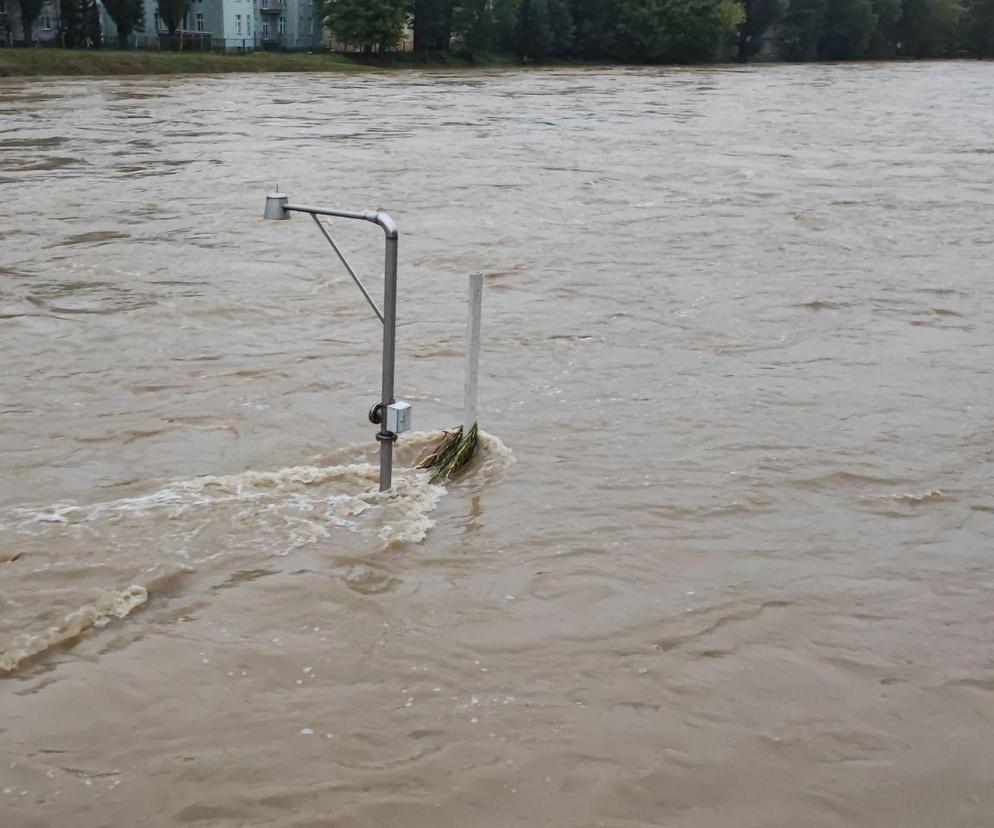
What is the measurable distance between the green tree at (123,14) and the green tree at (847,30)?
50.2 metres

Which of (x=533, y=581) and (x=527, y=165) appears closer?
(x=533, y=581)

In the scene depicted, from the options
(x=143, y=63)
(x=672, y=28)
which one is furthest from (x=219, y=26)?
(x=672, y=28)

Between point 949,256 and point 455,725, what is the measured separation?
1159cm

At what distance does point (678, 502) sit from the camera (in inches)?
271

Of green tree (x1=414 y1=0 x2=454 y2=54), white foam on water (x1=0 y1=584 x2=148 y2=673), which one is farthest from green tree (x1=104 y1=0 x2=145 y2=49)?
white foam on water (x1=0 y1=584 x2=148 y2=673)

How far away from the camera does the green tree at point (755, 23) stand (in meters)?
89.0

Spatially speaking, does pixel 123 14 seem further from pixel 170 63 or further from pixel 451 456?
pixel 451 456

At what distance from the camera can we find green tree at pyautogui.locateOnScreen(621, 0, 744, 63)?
7806 cm

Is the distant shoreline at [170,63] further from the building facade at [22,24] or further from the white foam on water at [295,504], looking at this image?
the white foam on water at [295,504]

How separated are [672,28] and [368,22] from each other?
21.9 metres

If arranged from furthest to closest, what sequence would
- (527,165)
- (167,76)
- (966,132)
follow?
(167,76) < (966,132) < (527,165)

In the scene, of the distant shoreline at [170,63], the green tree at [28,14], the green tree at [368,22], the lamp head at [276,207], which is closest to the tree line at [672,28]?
the green tree at [368,22]

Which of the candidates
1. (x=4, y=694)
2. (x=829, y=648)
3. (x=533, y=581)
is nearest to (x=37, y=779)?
(x=4, y=694)

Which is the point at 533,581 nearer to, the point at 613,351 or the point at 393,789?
the point at 393,789
